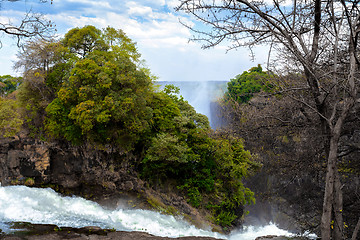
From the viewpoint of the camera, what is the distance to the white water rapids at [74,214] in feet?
34.9

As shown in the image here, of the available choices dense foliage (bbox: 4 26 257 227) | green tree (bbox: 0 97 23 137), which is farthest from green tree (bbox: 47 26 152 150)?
green tree (bbox: 0 97 23 137)

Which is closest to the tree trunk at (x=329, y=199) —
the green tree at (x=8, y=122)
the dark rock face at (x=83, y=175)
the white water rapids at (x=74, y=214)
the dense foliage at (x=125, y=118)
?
the white water rapids at (x=74, y=214)

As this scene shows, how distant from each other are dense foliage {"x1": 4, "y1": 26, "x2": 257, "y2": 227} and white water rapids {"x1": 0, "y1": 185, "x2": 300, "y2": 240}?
283cm

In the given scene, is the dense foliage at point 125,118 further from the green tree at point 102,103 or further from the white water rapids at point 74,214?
the white water rapids at point 74,214

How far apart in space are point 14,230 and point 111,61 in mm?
8845

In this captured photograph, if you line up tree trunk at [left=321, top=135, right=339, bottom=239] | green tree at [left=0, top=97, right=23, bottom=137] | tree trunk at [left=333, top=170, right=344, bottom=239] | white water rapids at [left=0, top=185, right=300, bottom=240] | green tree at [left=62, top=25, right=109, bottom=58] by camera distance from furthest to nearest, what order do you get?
green tree at [left=62, top=25, right=109, bottom=58]
green tree at [left=0, top=97, right=23, bottom=137]
white water rapids at [left=0, top=185, right=300, bottom=240]
tree trunk at [left=333, top=170, right=344, bottom=239]
tree trunk at [left=321, top=135, right=339, bottom=239]

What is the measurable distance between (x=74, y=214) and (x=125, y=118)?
4.89 metres

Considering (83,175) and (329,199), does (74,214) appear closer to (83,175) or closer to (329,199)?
(83,175)

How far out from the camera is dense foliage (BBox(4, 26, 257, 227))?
44.9 feet

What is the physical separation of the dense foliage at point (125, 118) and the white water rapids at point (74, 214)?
9.30ft

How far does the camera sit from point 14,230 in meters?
8.93

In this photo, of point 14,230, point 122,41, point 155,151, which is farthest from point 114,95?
point 14,230

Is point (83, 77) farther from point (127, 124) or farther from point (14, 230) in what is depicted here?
point (14, 230)

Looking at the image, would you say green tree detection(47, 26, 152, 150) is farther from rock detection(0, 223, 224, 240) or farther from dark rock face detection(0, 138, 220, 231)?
rock detection(0, 223, 224, 240)
